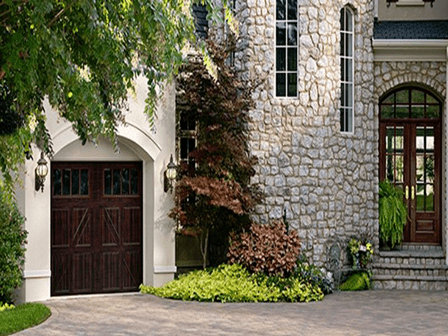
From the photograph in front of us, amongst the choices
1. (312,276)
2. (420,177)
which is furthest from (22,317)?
(420,177)

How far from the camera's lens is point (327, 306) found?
44.0ft

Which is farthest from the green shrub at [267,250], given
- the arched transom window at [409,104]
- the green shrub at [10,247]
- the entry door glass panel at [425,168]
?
the green shrub at [10,247]

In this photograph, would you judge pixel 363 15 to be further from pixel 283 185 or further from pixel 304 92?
pixel 283 185

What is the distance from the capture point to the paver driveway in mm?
11094

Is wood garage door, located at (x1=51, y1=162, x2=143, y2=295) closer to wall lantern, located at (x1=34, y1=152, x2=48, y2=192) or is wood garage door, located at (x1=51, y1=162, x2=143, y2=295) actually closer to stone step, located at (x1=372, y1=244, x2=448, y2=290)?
wall lantern, located at (x1=34, y1=152, x2=48, y2=192)

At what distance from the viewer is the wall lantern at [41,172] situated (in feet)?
45.0

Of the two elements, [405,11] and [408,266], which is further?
[405,11]

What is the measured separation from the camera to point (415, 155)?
1689 centimetres

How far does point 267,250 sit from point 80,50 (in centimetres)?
992

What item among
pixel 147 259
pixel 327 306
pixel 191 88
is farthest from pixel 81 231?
pixel 327 306

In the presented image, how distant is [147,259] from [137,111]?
268cm

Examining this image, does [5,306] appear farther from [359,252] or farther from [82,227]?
[359,252]

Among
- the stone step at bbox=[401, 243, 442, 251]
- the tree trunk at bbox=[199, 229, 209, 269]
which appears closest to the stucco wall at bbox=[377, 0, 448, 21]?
the stone step at bbox=[401, 243, 442, 251]

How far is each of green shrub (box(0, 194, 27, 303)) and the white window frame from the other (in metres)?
6.46
